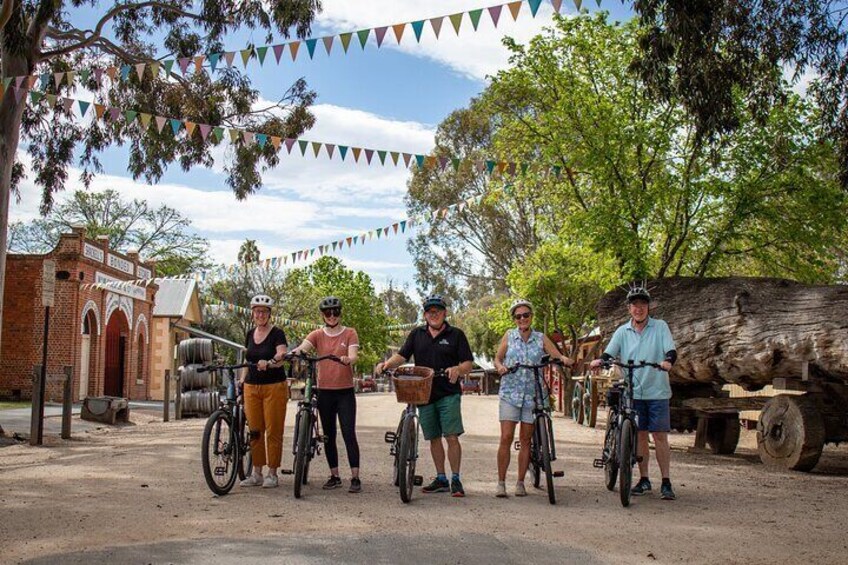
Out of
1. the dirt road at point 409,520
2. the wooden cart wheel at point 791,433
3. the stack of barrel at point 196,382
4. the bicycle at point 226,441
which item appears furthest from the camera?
the stack of barrel at point 196,382

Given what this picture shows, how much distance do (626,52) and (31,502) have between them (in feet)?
50.5

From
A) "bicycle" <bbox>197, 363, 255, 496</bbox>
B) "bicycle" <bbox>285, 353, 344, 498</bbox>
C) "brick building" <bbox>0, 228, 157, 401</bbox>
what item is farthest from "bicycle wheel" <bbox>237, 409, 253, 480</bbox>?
"brick building" <bbox>0, 228, 157, 401</bbox>

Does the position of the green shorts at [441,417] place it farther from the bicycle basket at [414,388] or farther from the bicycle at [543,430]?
the bicycle at [543,430]

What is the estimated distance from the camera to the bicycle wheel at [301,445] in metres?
8.12

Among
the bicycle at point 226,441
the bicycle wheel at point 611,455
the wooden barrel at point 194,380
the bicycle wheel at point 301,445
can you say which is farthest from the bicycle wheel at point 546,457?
the wooden barrel at point 194,380

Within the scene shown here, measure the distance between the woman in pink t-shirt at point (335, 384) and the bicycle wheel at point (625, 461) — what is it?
91.5 inches

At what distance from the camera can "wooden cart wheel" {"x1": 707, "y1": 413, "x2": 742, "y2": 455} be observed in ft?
45.9

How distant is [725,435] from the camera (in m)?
14.0

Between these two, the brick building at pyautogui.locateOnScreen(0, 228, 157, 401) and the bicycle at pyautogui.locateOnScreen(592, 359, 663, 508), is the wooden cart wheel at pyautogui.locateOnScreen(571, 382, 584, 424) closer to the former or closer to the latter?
the bicycle at pyautogui.locateOnScreen(592, 359, 663, 508)

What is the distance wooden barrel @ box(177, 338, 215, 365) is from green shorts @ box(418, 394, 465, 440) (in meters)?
18.0

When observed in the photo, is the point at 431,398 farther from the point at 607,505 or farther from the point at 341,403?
the point at 607,505

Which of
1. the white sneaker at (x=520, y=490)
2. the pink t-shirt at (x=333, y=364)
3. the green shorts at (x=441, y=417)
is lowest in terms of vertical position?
the white sneaker at (x=520, y=490)

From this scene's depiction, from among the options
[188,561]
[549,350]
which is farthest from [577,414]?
[188,561]

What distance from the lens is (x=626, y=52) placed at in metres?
19.9
